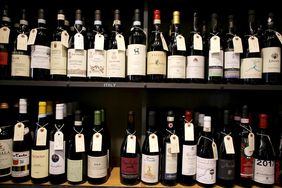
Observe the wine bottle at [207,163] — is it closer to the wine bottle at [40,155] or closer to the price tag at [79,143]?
the price tag at [79,143]

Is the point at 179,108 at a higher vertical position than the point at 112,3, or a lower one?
lower

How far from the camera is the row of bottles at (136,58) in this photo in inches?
38.5

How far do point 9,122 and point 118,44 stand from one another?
0.69 meters

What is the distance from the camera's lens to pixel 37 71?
3.32 feet

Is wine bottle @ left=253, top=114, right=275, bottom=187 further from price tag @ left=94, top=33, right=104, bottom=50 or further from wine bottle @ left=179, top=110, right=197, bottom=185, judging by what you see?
price tag @ left=94, top=33, right=104, bottom=50

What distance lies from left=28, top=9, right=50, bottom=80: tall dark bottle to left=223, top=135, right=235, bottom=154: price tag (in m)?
0.93

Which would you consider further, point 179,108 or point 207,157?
point 179,108

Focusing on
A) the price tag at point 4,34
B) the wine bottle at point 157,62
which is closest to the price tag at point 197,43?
the wine bottle at point 157,62

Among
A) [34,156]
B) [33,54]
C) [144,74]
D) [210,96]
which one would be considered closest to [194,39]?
[144,74]

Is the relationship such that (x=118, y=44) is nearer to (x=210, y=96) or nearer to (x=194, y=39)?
(x=194, y=39)

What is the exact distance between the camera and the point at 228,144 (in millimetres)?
976

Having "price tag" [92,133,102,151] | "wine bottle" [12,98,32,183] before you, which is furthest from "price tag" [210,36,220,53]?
"wine bottle" [12,98,32,183]

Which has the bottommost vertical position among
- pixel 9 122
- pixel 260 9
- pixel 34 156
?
pixel 34 156

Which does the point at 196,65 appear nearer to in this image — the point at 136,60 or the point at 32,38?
the point at 136,60
